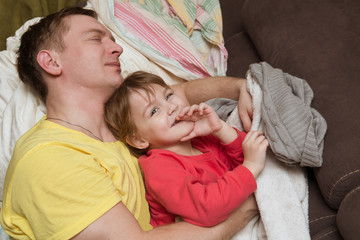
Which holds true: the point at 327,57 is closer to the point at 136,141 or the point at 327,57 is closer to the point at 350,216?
the point at 350,216

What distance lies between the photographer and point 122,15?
169cm

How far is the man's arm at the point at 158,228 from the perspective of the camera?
981 mm

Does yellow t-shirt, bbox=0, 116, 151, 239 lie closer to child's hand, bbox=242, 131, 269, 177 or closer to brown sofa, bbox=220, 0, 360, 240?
child's hand, bbox=242, 131, 269, 177

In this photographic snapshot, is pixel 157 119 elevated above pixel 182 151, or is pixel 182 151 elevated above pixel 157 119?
pixel 157 119

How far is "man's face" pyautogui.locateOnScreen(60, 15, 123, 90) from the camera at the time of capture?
4.29 feet

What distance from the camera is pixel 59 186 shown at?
3.22 feet

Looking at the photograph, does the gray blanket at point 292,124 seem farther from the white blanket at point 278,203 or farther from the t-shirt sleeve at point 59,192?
the t-shirt sleeve at point 59,192

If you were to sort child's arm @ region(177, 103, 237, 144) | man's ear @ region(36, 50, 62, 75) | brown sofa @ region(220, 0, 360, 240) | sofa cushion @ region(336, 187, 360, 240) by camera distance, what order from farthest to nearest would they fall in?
1. man's ear @ region(36, 50, 62, 75)
2. child's arm @ region(177, 103, 237, 144)
3. brown sofa @ region(220, 0, 360, 240)
4. sofa cushion @ region(336, 187, 360, 240)

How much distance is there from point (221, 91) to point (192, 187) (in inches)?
20.9

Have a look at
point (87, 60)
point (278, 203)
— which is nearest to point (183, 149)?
point (278, 203)

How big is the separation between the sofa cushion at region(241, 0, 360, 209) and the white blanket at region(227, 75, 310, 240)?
0.08 meters

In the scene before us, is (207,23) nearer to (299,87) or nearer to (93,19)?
(93,19)

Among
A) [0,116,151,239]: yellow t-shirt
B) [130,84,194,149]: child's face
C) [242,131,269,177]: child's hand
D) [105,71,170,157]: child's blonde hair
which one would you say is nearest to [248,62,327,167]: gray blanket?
[242,131,269,177]: child's hand

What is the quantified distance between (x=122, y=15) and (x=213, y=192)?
98cm
